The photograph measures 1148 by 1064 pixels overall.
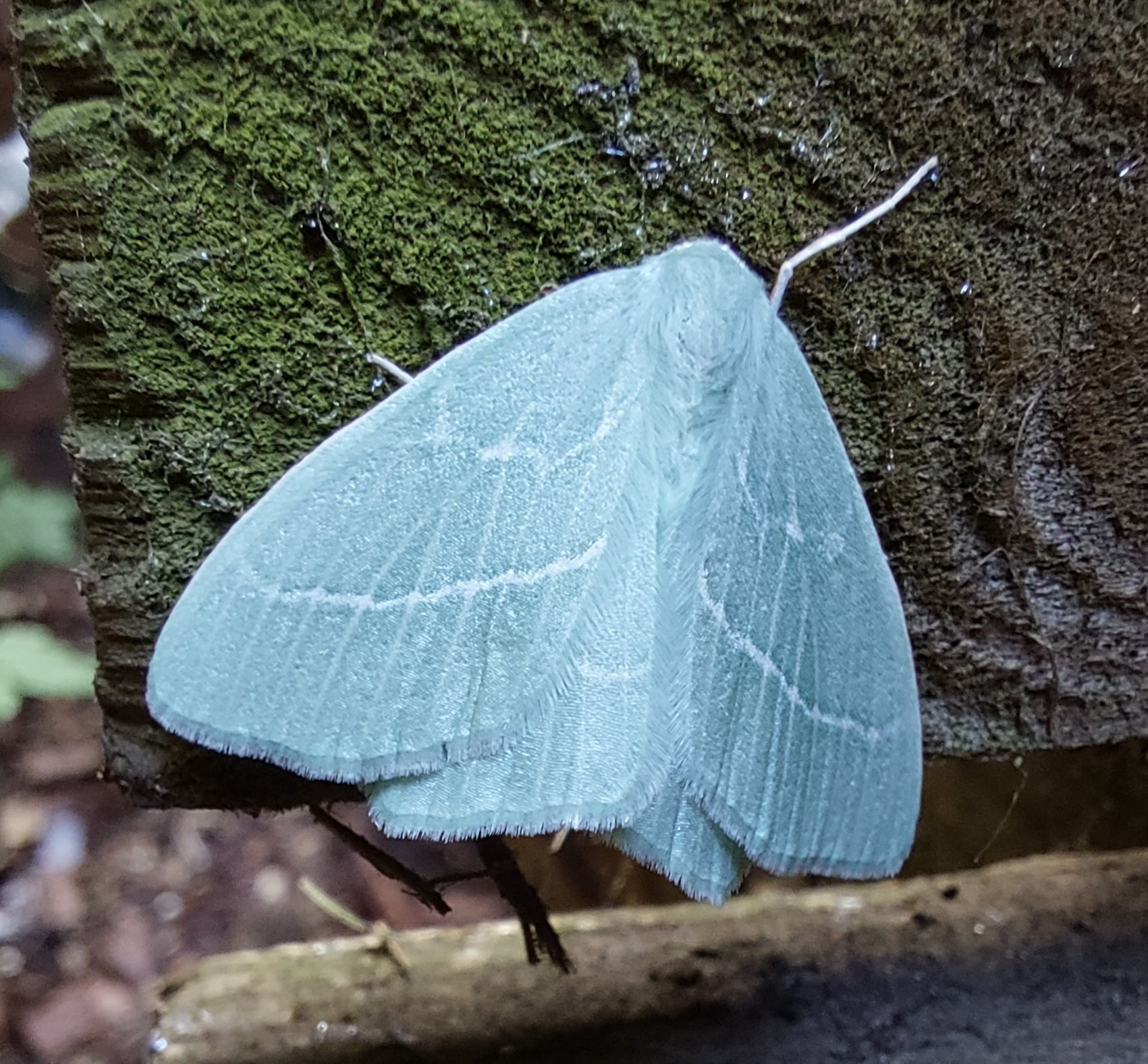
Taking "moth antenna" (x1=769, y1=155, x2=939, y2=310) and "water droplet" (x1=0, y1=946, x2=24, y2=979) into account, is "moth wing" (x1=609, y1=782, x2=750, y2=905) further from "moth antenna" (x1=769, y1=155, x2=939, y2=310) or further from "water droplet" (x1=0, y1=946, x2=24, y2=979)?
"water droplet" (x1=0, y1=946, x2=24, y2=979)

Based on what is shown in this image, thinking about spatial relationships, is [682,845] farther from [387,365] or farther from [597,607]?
[387,365]

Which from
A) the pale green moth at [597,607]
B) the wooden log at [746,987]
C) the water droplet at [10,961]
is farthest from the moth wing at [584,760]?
the water droplet at [10,961]

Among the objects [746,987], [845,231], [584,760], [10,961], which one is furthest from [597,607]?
[10,961]

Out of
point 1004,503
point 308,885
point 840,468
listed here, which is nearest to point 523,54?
point 840,468

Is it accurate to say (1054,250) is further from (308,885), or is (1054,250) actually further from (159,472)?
(308,885)

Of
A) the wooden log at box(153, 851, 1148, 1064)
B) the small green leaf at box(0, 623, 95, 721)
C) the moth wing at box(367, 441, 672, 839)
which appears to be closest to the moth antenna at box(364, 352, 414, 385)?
the moth wing at box(367, 441, 672, 839)

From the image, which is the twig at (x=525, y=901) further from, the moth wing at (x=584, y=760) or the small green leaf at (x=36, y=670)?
the small green leaf at (x=36, y=670)
